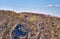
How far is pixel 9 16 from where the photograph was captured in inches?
2643

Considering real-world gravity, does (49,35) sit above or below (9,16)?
below

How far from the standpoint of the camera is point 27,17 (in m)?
69.0

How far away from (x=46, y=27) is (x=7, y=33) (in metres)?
10.6

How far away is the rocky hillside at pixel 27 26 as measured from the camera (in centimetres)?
6250

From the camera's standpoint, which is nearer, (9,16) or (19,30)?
(19,30)

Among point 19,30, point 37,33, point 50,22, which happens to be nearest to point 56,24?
point 50,22

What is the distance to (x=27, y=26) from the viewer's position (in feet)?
213

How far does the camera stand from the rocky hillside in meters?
62.5

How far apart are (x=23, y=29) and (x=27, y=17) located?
6710mm

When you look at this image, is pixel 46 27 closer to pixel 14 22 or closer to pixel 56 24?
pixel 56 24

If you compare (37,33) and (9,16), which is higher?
(9,16)

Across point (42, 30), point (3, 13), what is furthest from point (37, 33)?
point (3, 13)

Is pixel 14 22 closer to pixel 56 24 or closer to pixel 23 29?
pixel 23 29

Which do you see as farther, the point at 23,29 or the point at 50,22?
the point at 50,22
